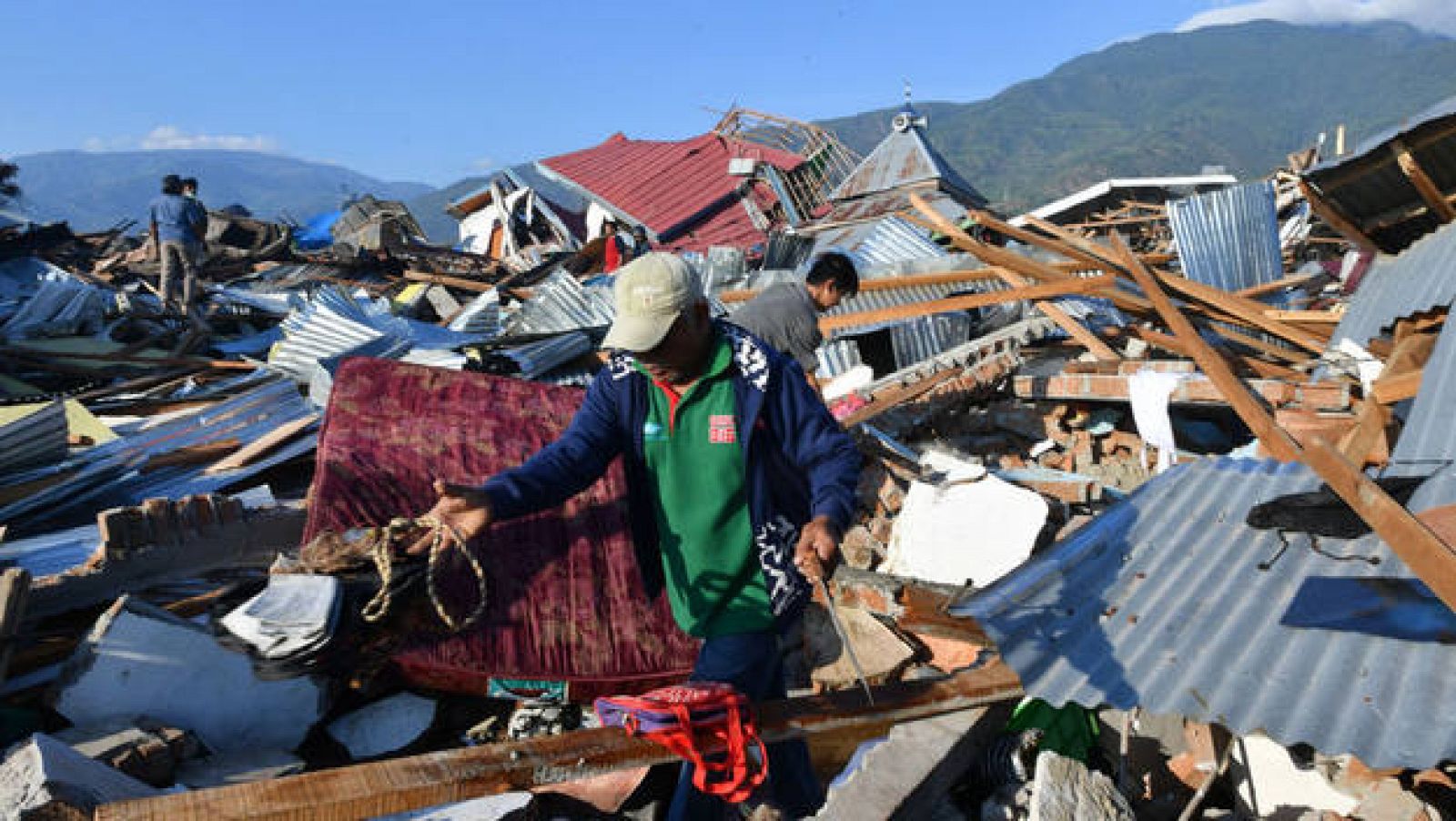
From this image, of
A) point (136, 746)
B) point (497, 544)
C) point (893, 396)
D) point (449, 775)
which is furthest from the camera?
point (893, 396)

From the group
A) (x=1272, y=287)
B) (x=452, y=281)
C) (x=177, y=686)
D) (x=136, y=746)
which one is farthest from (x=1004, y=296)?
(x=452, y=281)

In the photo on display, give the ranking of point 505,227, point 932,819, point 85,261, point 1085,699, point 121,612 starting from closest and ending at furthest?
1. point 1085,699
2. point 932,819
3. point 121,612
4. point 85,261
5. point 505,227

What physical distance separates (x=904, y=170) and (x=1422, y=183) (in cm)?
994

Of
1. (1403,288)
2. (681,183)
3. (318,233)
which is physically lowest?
(1403,288)

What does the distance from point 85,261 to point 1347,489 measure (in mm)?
18309

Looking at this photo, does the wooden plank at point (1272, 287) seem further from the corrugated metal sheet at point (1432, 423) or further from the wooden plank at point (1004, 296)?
the corrugated metal sheet at point (1432, 423)

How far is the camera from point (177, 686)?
2.85m

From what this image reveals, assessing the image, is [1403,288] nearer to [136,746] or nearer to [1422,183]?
[1422,183]

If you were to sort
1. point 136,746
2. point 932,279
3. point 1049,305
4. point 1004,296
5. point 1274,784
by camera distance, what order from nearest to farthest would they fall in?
point 1274,784 → point 136,746 → point 1004,296 → point 932,279 → point 1049,305

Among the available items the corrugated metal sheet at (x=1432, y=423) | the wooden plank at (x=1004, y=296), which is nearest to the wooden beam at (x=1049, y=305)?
the wooden plank at (x=1004, y=296)

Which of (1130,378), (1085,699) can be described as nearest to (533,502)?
(1085,699)

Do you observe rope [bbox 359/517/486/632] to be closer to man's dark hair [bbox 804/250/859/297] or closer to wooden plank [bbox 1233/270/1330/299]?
man's dark hair [bbox 804/250/859/297]

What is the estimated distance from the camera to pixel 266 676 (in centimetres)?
266

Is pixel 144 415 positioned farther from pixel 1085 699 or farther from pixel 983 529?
pixel 1085 699
